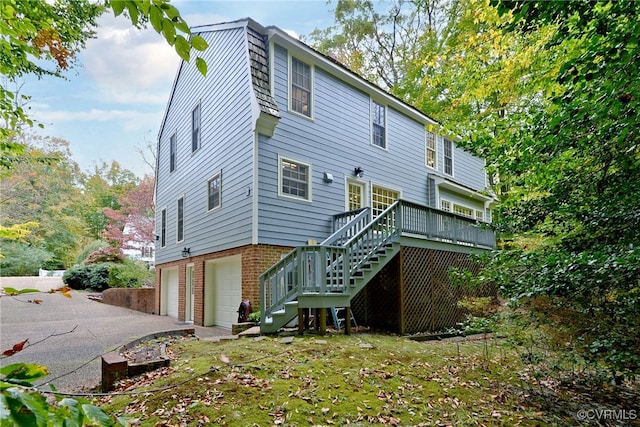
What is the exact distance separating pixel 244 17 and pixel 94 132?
23637mm

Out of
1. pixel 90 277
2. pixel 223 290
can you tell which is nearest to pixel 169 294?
pixel 223 290

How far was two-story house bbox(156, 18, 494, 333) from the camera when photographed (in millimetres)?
8055

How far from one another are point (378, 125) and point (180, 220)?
25.4 feet

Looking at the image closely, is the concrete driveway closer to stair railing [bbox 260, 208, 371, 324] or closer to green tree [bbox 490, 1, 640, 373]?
stair railing [bbox 260, 208, 371, 324]

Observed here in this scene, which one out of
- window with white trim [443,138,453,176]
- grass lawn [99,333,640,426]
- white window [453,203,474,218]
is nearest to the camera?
grass lawn [99,333,640,426]

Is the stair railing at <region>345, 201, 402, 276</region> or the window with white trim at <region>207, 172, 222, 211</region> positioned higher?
the window with white trim at <region>207, 172, 222, 211</region>

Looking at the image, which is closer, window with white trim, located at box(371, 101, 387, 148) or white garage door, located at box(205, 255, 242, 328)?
white garage door, located at box(205, 255, 242, 328)

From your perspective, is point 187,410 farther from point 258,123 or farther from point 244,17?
point 244,17

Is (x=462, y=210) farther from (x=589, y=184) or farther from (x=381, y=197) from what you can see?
(x=589, y=184)

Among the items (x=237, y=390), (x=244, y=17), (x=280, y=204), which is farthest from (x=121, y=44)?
(x=237, y=390)

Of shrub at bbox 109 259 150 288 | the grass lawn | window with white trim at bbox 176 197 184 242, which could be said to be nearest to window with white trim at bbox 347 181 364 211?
the grass lawn

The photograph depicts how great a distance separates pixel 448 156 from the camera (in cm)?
1582

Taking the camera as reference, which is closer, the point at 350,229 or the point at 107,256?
the point at 350,229

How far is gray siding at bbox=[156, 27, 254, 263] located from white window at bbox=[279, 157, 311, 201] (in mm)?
954
